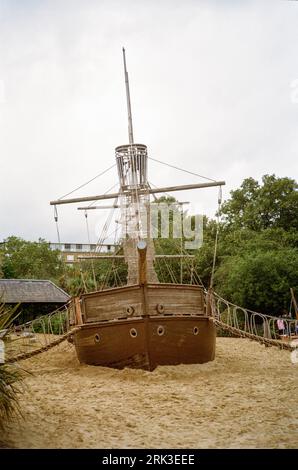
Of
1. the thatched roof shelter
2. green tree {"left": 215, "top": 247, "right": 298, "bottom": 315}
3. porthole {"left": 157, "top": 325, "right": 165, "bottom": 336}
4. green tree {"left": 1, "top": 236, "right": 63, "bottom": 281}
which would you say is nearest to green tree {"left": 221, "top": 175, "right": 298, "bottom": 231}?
green tree {"left": 215, "top": 247, "right": 298, "bottom": 315}

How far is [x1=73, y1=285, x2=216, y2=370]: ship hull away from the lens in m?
10.4

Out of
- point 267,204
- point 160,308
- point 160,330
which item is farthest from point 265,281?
point 160,330

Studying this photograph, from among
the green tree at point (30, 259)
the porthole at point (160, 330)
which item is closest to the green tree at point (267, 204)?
the green tree at point (30, 259)

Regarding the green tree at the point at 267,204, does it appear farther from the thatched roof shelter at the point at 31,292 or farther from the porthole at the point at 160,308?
the porthole at the point at 160,308

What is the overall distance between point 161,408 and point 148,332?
3.07 metres

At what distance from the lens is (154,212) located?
25.5 m

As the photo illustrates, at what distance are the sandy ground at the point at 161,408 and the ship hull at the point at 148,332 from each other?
242 mm

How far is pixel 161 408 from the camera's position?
729 centimetres

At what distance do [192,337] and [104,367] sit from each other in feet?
6.49

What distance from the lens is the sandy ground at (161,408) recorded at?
221 inches

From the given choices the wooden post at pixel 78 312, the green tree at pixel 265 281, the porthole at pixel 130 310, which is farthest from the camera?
the green tree at pixel 265 281

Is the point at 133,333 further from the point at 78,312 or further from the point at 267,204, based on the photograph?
the point at 267,204

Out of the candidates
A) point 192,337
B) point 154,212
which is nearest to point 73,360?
point 192,337
